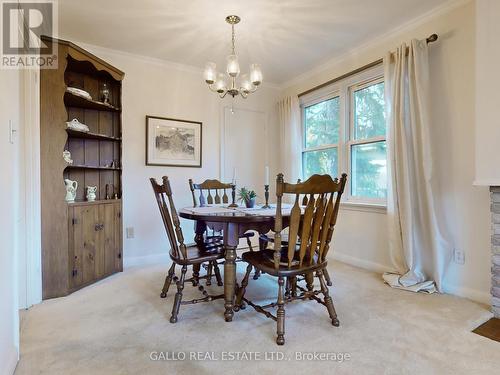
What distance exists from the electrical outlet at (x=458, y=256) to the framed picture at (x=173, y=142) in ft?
9.39

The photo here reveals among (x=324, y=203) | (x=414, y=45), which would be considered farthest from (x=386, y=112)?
(x=324, y=203)

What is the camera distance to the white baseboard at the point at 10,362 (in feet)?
4.12

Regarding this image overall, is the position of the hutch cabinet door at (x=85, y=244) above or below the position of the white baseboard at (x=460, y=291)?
above

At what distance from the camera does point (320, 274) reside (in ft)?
6.13

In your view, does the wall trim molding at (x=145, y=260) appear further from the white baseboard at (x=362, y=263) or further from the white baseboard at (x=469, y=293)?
the white baseboard at (x=469, y=293)

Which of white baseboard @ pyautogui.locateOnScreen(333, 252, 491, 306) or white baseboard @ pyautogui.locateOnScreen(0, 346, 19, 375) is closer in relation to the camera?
white baseboard @ pyautogui.locateOnScreen(0, 346, 19, 375)

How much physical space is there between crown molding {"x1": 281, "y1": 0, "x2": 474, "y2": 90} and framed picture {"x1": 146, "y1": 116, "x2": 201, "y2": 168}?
63.4 inches

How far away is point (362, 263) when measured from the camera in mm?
3162

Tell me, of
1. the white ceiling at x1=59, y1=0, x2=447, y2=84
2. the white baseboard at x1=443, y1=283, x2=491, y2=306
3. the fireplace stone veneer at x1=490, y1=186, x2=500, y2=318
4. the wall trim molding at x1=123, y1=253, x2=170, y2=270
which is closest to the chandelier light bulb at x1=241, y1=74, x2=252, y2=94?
the white ceiling at x1=59, y1=0, x2=447, y2=84

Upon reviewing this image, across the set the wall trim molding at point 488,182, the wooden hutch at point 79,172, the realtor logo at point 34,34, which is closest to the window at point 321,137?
the wall trim molding at point 488,182

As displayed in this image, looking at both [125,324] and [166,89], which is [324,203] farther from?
[166,89]

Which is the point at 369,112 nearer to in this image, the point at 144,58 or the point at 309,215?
the point at 309,215

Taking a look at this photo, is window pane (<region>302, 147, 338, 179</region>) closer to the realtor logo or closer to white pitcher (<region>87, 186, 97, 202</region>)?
white pitcher (<region>87, 186, 97, 202</region>)

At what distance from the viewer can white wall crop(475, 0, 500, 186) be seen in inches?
75.6
